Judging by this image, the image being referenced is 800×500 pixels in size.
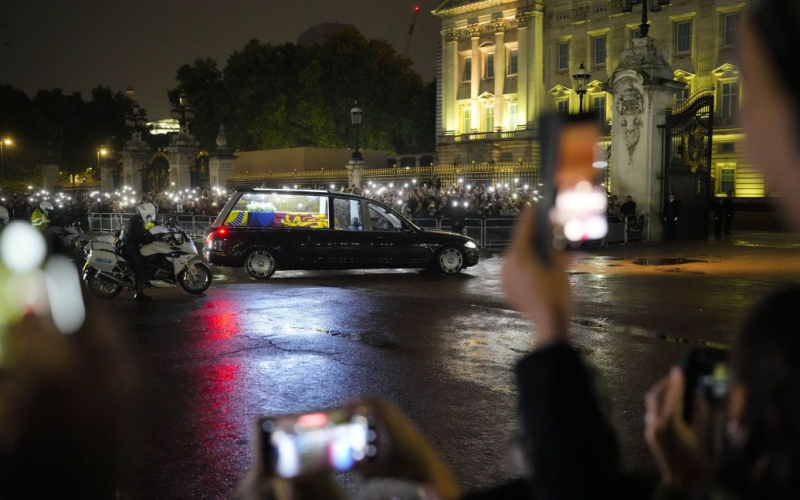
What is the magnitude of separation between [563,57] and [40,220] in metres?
48.1

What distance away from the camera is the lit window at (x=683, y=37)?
51250 millimetres

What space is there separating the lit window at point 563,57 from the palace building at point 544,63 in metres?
0.08

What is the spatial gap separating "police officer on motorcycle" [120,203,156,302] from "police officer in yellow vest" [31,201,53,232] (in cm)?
561

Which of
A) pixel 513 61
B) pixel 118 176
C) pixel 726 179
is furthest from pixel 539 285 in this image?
pixel 513 61

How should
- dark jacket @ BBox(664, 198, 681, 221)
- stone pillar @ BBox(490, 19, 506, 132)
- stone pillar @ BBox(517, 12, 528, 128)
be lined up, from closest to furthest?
dark jacket @ BBox(664, 198, 681, 221) → stone pillar @ BBox(517, 12, 528, 128) → stone pillar @ BBox(490, 19, 506, 132)

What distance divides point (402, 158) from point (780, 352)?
2698 inches

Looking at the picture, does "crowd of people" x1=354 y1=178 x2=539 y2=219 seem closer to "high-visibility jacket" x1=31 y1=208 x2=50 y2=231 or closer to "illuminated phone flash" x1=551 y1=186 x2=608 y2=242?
"high-visibility jacket" x1=31 y1=208 x2=50 y2=231

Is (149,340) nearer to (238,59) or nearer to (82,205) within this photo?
(82,205)

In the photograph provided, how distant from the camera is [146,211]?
1241 cm

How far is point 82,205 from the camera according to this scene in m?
43.7

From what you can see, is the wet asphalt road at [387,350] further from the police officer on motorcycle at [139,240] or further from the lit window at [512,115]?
the lit window at [512,115]

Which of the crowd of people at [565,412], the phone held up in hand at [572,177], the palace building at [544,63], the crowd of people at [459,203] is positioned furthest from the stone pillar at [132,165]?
the phone held up in hand at [572,177]

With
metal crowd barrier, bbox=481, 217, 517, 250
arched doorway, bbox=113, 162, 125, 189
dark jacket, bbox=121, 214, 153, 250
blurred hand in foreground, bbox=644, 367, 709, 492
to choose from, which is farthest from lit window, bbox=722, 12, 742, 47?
blurred hand in foreground, bbox=644, 367, 709, 492

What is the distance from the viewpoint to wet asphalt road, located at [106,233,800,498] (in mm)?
5082
